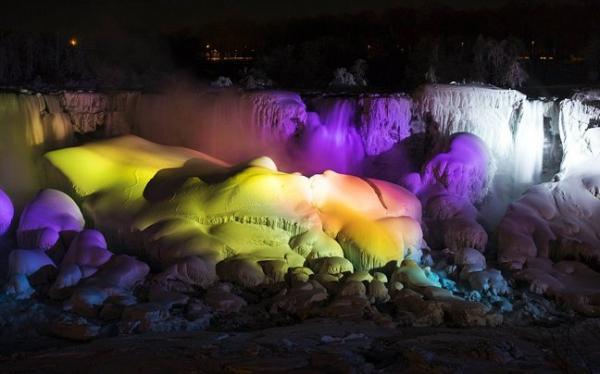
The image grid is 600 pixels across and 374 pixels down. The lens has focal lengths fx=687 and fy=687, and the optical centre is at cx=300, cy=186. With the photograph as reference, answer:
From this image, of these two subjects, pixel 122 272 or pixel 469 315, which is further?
pixel 122 272

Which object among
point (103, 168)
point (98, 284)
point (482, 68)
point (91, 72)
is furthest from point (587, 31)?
point (98, 284)

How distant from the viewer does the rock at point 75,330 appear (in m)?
6.77

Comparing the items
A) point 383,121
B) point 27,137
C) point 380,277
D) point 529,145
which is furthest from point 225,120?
point 529,145

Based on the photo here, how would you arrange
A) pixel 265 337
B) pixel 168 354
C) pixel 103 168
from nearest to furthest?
pixel 168 354
pixel 265 337
pixel 103 168

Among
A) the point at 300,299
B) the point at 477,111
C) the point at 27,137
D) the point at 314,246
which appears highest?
the point at 477,111

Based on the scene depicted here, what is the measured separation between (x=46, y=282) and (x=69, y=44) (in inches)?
640

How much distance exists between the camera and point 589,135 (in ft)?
34.5

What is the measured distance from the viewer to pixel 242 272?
8109 mm

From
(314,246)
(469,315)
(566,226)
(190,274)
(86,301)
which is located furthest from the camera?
(566,226)

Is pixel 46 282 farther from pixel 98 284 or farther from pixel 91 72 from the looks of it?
pixel 91 72

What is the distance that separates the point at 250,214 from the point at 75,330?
109 inches

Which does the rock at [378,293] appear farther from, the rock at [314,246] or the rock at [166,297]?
the rock at [166,297]

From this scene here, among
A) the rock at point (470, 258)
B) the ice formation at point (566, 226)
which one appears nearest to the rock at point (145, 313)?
the rock at point (470, 258)

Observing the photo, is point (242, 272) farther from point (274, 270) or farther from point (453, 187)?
point (453, 187)
